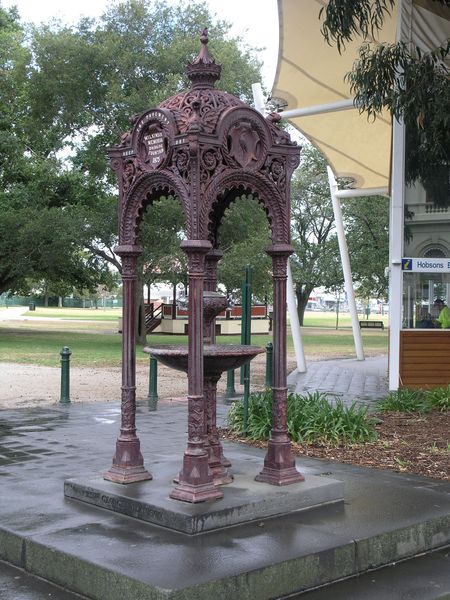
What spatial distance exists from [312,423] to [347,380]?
29.7 feet

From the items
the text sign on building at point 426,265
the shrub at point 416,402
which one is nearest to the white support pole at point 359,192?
the text sign on building at point 426,265

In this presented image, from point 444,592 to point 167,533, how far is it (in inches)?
73.8

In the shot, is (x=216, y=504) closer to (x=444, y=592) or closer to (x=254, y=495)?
(x=254, y=495)

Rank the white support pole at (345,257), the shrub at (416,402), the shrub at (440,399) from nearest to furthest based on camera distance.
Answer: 1. the shrub at (416,402)
2. the shrub at (440,399)
3. the white support pole at (345,257)

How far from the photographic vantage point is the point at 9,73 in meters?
37.0

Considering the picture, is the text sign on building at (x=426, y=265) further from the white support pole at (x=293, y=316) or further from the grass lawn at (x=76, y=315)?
the grass lawn at (x=76, y=315)

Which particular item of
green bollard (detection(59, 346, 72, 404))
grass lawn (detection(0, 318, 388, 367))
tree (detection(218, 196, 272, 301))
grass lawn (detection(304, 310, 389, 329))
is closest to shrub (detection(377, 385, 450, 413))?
green bollard (detection(59, 346, 72, 404))

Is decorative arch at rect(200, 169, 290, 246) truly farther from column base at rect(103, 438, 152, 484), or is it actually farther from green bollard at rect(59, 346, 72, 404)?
green bollard at rect(59, 346, 72, 404)

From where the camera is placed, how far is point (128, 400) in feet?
22.5

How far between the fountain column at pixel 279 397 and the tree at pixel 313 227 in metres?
42.4

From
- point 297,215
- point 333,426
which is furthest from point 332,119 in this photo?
point 297,215

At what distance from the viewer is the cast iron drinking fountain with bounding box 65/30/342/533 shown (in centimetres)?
603

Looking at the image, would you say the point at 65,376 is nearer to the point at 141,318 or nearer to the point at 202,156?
the point at 202,156

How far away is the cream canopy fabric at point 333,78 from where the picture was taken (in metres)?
16.3
